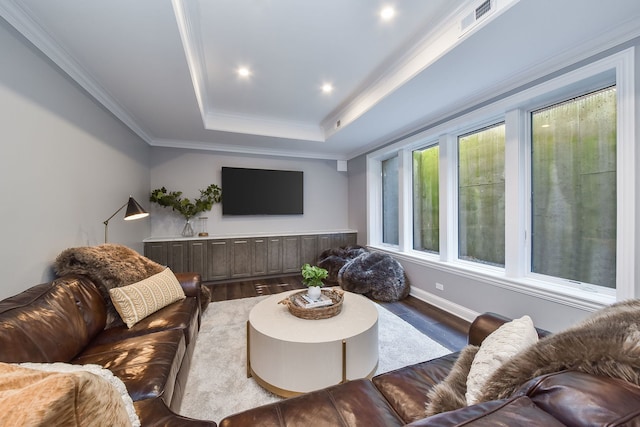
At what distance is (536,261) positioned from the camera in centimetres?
245

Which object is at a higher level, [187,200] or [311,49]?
[311,49]

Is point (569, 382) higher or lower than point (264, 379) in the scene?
higher

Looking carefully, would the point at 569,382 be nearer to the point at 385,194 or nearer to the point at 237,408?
the point at 237,408

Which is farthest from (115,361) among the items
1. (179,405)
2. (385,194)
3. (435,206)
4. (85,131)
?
(385,194)

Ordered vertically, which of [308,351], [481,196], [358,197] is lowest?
[308,351]

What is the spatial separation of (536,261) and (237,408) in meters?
2.91

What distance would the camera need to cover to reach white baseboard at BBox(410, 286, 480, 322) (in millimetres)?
2819

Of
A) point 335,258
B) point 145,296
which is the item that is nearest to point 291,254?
point 335,258

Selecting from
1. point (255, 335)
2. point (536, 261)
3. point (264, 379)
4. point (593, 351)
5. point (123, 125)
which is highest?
point (123, 125)

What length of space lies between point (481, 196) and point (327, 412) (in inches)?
115

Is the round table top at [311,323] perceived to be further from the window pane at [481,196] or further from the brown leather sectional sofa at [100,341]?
the window pane at [481,196]

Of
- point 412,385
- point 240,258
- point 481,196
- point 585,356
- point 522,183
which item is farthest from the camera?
point 240,258

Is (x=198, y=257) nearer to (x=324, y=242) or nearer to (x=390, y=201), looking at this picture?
(x=324, y=242)

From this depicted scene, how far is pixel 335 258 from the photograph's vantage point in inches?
173
